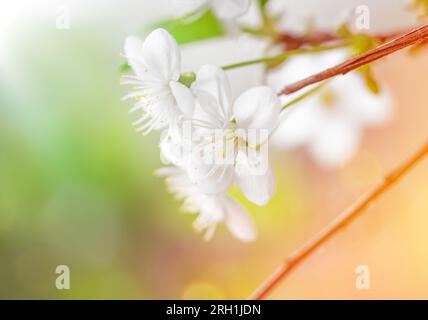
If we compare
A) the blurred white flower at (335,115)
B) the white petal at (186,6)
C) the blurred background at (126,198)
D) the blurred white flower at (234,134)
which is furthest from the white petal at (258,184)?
the blurred background at (126,198)

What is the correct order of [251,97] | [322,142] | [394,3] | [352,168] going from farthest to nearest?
[352,168] → [394,3] → [322,142] → [251,97]

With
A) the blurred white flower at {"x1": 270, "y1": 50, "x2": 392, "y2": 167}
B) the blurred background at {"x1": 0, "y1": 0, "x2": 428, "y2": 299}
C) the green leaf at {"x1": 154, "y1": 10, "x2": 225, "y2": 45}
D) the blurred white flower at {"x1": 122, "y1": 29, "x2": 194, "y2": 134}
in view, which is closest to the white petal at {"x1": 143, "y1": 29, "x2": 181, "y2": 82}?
the blurred white flower at {"x1": 122, "y1": 29, "x2": 194, "y2": 134}

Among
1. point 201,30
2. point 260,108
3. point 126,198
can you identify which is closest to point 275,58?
point 260,108

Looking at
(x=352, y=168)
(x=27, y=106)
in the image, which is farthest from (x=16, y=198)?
(x=352, y=168)

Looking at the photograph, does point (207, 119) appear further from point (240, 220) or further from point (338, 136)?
point (338, 136)

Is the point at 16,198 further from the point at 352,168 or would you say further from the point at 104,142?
the point at 352,168

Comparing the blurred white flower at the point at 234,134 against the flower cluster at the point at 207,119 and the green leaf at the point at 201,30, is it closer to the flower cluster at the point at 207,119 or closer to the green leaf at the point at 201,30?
the flower cluster at the point at 207,119
